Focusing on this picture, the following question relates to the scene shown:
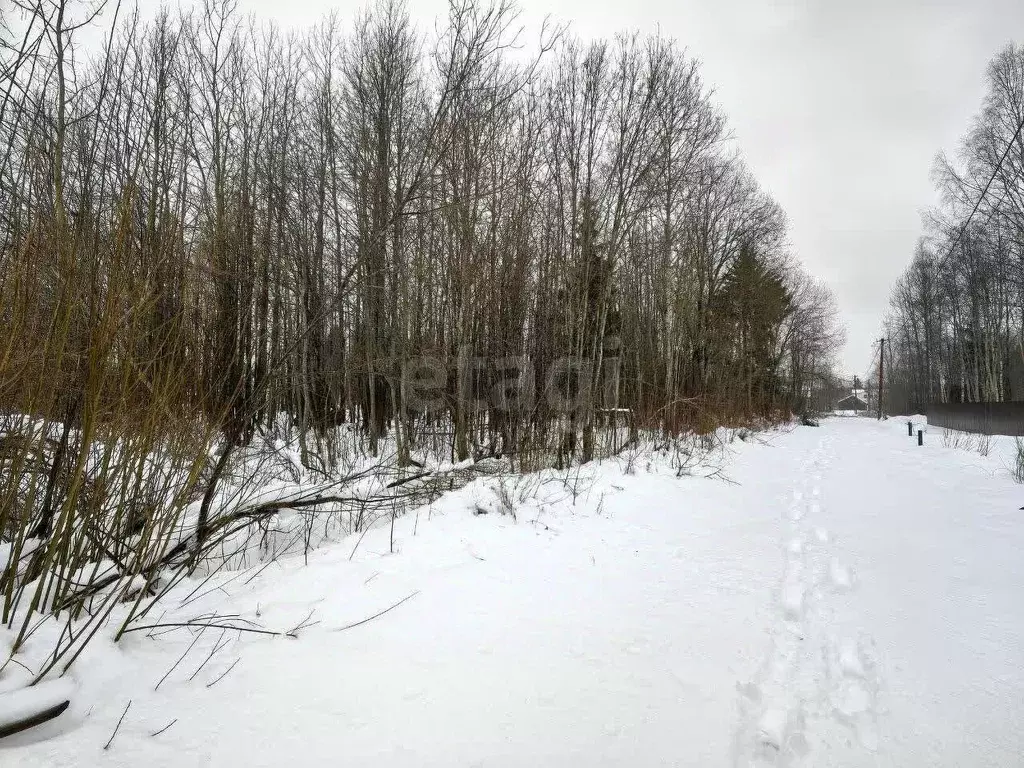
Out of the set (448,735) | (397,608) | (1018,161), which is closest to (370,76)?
(397,608)

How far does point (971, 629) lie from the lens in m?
2.36

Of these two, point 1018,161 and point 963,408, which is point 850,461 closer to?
point 1018,161

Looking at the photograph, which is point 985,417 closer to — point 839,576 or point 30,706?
point 839,576

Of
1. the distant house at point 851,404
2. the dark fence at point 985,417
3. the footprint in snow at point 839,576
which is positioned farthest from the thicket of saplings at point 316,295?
the distant house at point 851,404

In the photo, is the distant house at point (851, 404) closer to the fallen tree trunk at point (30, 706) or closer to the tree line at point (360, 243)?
the tree line at point (360, 243)

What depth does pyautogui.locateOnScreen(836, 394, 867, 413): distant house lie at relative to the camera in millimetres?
91450

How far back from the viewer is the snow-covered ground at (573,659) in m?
1.44

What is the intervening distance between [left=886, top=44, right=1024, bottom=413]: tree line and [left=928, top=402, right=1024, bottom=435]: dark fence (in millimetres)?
2123

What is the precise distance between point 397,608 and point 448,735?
0.94 metres

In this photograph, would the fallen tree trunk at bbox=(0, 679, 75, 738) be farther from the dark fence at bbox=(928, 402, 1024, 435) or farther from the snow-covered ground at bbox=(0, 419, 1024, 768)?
the dark fence at bbox=(928, 402, 1024, 435)

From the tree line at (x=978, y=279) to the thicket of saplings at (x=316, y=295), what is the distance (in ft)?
20.2

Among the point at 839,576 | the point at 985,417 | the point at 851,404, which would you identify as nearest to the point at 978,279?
the point at 985,417

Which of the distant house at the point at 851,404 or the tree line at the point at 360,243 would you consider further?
the distant house at the point at 851,404

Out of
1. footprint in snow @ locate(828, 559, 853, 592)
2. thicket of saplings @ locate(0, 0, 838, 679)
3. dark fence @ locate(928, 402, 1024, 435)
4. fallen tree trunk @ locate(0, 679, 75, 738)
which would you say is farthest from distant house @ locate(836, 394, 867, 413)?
fallen tree trunk @ locate(0, 679, 75, 738)
